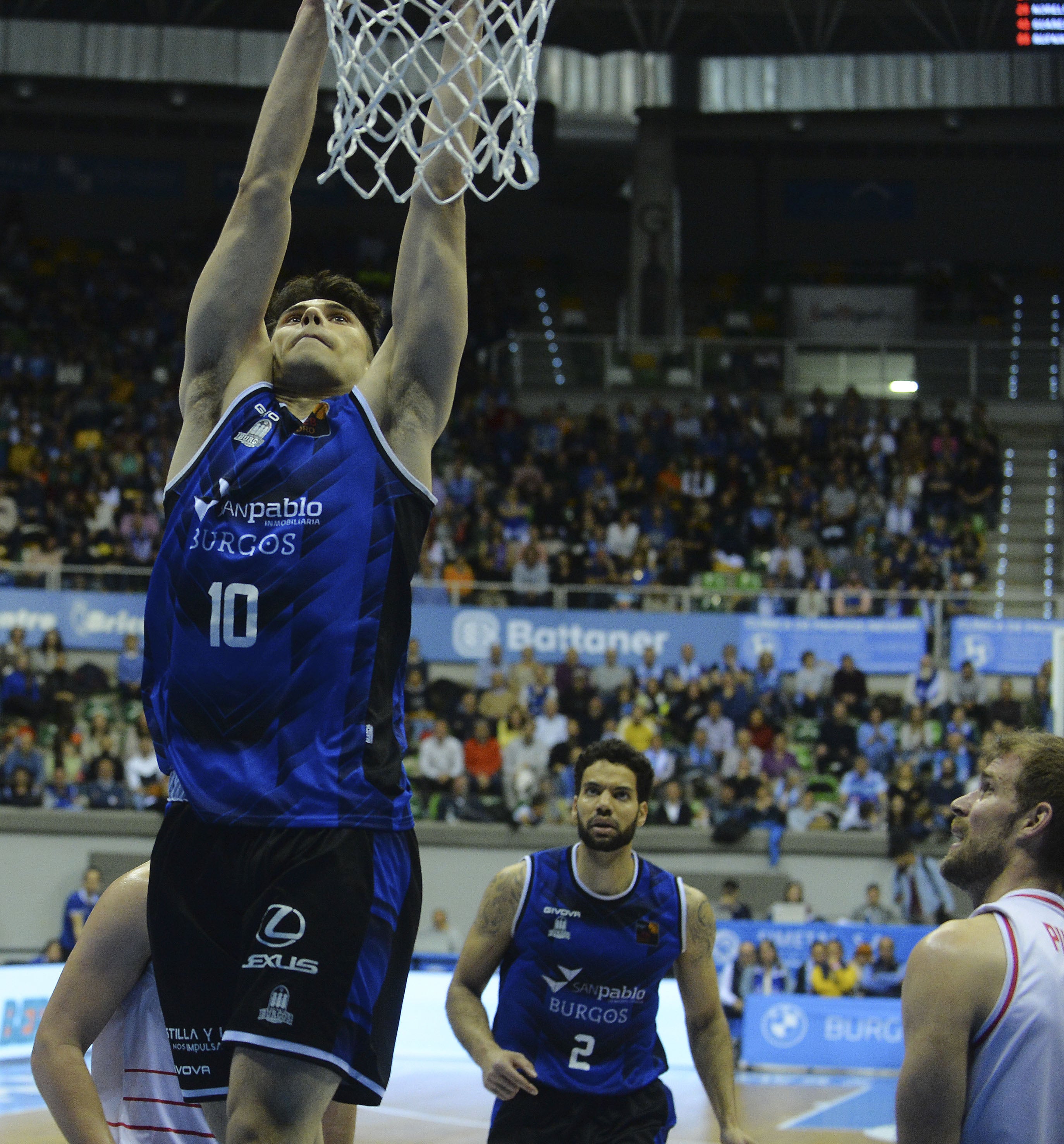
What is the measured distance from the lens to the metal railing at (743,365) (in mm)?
23578

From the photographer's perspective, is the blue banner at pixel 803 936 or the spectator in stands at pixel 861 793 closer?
the blue banner at pixel 803 936

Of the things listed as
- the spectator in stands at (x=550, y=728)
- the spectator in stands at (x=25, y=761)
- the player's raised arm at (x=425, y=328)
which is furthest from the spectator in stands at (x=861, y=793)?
the player's raised arm at (x=425, y=328)

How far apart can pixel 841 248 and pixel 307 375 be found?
27325 mm

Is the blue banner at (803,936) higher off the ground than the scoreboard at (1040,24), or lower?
lower

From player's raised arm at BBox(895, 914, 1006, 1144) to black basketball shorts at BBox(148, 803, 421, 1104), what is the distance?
0.97 meters

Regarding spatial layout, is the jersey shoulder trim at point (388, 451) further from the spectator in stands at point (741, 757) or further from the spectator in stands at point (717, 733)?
the spectator in stands at point (717, 733)

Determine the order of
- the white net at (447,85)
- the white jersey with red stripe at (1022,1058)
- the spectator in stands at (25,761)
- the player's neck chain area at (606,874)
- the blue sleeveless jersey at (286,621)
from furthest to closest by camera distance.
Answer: the spectator in stands at (25,761) → the player's neck chain area at (606,874) → the white net at (447,85) → the white jersey with red stripe at (1022,1058) → the blue sleeveless jersey at (286,621)

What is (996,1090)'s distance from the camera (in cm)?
276

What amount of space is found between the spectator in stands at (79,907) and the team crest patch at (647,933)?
9.90m

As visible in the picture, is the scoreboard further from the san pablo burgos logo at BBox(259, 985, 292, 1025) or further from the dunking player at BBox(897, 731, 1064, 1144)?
the san pablo burgos logo at BBox(259, 985, 292, 1025)

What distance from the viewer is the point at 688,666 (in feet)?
55.8

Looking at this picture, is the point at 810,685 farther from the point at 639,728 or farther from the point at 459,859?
the point at 459,859

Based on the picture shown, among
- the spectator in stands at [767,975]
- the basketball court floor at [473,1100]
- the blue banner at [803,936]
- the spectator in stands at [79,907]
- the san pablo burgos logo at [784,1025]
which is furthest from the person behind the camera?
the spectator in stands at [79,907]

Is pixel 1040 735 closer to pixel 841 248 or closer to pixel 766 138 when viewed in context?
pixel 766 138
